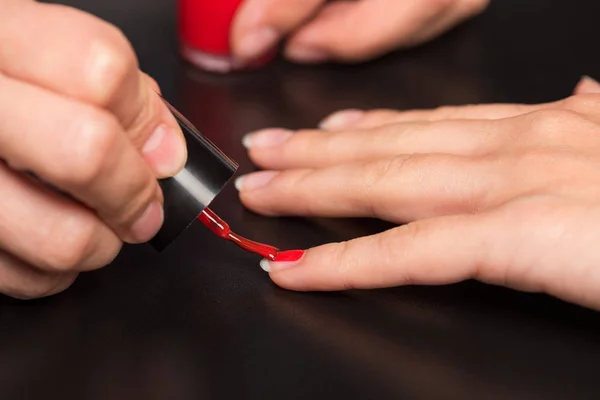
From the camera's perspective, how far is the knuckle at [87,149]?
0.58m

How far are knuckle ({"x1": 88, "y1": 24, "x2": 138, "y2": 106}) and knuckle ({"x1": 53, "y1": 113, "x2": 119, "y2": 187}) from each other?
0.02m

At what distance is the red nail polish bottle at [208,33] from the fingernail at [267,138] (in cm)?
17

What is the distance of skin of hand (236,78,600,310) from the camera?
742mm

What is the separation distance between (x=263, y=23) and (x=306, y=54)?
0.09m

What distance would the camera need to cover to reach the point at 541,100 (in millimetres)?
1069

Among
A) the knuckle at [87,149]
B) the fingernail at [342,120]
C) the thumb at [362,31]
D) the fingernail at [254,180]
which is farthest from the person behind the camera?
the thumb at [362,31]

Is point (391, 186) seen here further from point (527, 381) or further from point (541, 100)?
point (541, 100)

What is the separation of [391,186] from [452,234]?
10 centimetres

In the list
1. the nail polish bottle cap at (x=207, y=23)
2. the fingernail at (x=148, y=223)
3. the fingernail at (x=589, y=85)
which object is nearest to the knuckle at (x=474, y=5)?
the fingernail at (x=589, y=85)

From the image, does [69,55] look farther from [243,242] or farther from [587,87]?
[587,87]

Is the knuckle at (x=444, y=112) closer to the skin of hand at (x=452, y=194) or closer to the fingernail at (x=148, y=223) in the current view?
the skin of hand at (x=452, y=194)

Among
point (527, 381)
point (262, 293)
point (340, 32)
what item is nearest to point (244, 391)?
point (262, 293)

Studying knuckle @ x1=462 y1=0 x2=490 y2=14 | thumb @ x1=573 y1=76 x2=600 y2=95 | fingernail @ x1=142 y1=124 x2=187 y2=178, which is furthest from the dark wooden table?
knuckle @ x1=462 y1=0 x2=490 y2=14

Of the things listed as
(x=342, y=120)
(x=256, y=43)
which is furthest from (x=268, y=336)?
(x=256, y=43)
